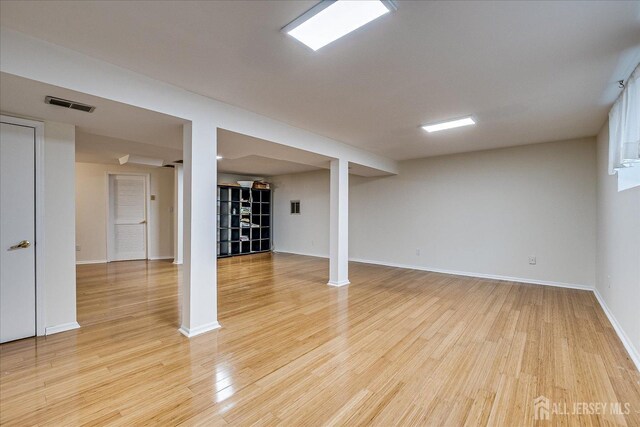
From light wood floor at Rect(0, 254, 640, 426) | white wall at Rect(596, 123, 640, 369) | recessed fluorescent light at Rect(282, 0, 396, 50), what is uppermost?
recessed fluorescent light at Rect(282, 0, 396, 50)

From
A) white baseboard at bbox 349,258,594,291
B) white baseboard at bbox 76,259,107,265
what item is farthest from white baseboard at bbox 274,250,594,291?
white baseboard at bbox 76,259,107,265

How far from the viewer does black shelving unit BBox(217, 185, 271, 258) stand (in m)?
7.91

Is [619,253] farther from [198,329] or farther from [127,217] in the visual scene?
[127,217]

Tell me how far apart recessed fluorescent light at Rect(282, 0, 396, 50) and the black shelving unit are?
643 centimetres

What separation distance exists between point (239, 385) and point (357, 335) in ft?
4.11

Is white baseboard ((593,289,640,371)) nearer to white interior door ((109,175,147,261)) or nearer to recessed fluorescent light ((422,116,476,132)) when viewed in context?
recessed fluorescent light ((422,116,476,132))

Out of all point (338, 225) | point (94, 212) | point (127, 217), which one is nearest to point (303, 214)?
point (338, 225)

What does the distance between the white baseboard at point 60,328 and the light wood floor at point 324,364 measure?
10 cm

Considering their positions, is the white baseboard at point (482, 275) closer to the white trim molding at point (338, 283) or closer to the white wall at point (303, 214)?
the white wall at point (303, 214)

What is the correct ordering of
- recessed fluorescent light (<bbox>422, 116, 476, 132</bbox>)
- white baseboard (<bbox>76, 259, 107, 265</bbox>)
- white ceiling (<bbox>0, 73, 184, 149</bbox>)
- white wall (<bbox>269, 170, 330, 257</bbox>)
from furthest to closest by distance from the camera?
1. white wall (<bbox>269, 170, 330, 257</bbox>)
2. white baseboard (<bbox>76, 259, 107, 265</bbox>)
3. recessed fluorescent light (<bbox>422, 116, 476, 132</bbox>)
4. white ceiling (<bbox>0, 73, 184, 149</bbox>)

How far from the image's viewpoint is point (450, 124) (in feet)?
12.4

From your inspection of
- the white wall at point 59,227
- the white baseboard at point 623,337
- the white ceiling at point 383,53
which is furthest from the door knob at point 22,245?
the white baseboard at point 623,337

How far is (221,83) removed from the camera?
8.57 ft

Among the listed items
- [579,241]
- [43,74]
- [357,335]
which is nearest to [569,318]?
[579,241]
